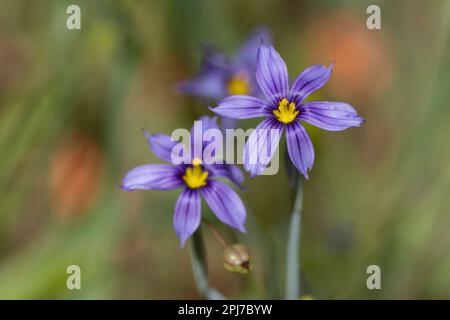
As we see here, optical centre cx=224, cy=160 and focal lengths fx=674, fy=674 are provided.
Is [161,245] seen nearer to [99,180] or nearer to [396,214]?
[99,180]

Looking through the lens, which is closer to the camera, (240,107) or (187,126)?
(240,107)

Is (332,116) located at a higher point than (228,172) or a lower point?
higher

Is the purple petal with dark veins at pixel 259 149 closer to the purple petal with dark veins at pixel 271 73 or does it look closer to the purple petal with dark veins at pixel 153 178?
the purple petal with dark veins at pixel 271 73

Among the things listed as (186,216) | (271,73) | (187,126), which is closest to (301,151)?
(271,73)

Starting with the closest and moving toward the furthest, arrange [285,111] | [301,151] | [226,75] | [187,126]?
[301,151]
[285,111]
[226,75]
[187,126]

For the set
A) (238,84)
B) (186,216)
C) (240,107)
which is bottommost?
(186,216)

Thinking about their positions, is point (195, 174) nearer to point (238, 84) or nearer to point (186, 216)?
point (186, 216)

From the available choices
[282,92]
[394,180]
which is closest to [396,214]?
[394,180]
